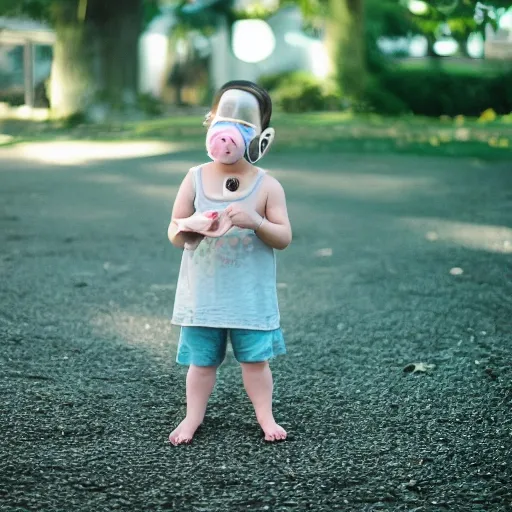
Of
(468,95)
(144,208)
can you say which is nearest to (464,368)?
(144,208)

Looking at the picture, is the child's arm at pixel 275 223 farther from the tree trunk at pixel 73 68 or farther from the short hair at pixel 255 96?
the tree trunk at pixel 73 68

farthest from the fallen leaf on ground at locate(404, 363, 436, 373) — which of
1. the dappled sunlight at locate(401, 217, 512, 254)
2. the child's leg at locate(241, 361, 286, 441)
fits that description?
the dappled sunlight at locate(401, 217, 512, 254)

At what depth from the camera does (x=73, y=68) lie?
19203mm

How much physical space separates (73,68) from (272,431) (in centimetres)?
1706

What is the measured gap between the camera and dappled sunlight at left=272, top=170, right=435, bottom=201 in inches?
400

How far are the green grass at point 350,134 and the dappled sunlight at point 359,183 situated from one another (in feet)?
10.1

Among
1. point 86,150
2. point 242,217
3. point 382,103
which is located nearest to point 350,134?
point 86,150

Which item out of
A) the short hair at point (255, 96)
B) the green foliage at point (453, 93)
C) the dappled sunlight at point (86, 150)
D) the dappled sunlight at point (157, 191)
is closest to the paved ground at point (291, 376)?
the short hair at point (255, 96)

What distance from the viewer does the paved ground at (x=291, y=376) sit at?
268 centimetres

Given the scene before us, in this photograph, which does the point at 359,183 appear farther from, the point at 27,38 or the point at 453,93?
the point at 27,38

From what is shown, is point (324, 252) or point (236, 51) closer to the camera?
point (324, 252)

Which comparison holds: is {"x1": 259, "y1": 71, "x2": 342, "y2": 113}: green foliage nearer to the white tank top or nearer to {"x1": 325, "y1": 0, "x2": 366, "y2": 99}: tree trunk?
{"x1": 325, "y1": 0, "x2": 366, "y2": 99}: tree trunk

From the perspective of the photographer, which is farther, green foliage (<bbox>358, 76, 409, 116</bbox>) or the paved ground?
green foliage (<bbox>358, 76, 409, 116</bbox>)

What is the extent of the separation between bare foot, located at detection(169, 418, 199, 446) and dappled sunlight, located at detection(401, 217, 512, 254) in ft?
13.4
